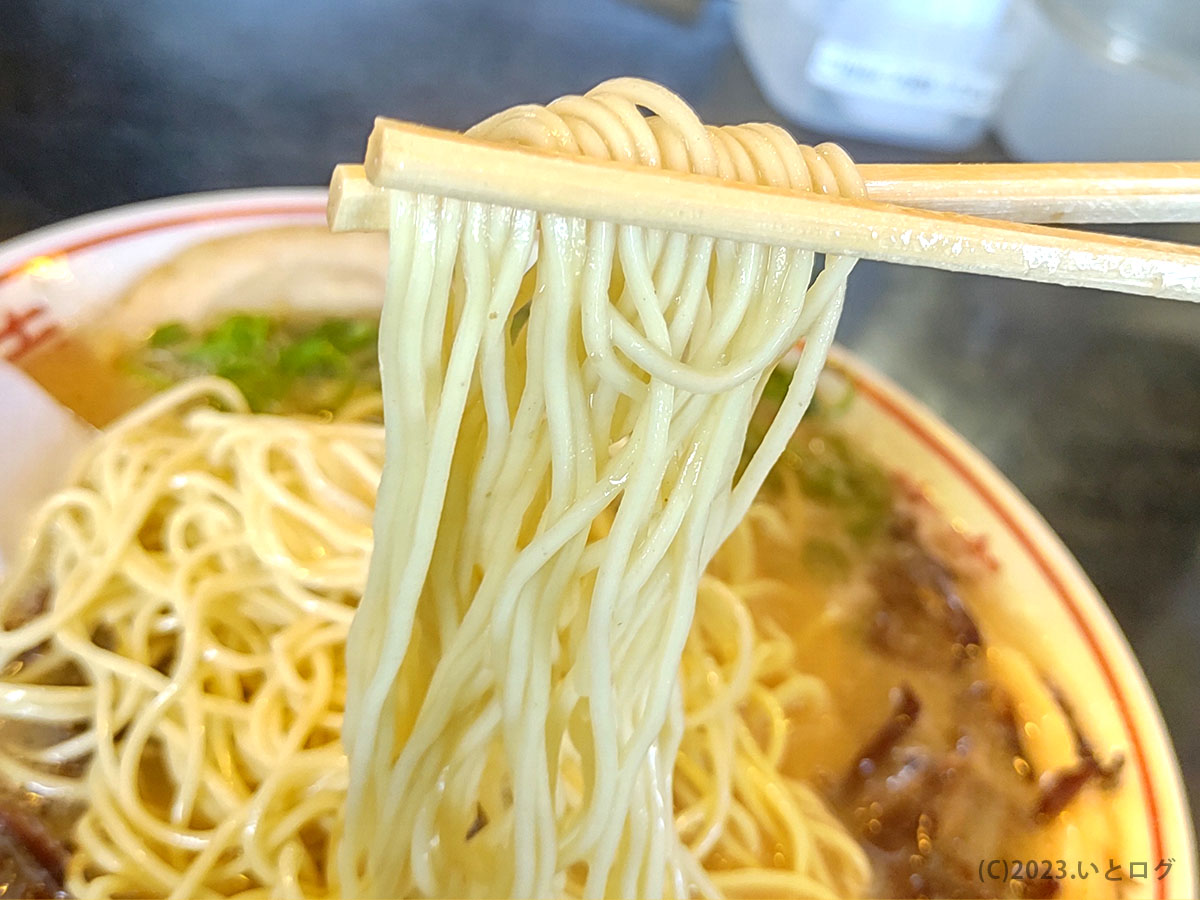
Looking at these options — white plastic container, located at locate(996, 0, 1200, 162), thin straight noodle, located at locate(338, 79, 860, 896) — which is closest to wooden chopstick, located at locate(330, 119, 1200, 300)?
thin straight noodle, located at locate(338, 79, 860, 896)

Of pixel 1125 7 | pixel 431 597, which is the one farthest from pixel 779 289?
pixel 1125 7

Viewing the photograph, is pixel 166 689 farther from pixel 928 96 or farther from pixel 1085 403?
pixel 928 96

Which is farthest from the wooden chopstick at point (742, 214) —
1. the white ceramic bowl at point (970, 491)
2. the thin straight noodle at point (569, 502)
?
→ the white ceramic bowl at point (970, 491)

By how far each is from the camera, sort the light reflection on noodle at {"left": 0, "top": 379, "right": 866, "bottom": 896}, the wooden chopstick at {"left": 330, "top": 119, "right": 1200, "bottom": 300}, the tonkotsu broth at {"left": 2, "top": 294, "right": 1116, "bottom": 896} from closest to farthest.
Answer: the wooden chopstick at {"left": 330, "top": 119, "right": 1200, "bottom": 300} < the light reflection on noodle at {"left": 0, "top": 379, "right": 866, "bottom": 896} < the tonkotsu broth at {"left": 2, "top": 294, "right": 1116, "bottom": 896}

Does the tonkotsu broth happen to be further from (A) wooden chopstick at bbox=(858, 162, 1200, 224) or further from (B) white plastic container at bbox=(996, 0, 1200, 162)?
(B) white plastic container at bbox=(996, 0, 1200, 162)

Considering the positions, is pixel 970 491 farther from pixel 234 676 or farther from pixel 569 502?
pixel 234 676

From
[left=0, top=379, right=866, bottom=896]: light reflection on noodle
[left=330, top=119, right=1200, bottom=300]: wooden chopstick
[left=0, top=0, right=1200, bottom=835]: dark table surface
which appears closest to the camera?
[left=330, top=119, right=1200, bottom=300]: wooden chopstick
